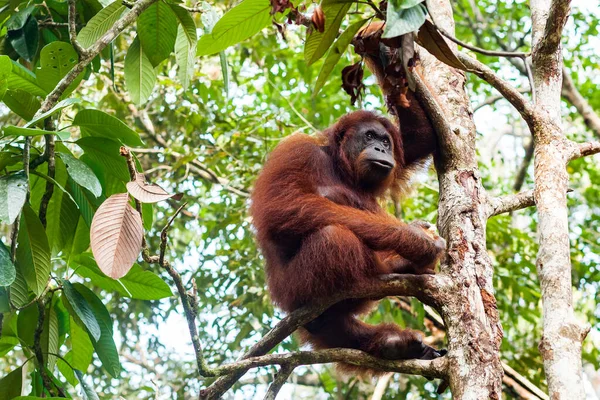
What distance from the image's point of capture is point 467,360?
9.52 feet

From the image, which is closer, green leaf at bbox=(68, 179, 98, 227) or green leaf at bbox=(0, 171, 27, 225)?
green leaf at bbox=(0, 171, 27, 225)

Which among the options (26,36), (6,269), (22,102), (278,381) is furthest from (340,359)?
(26,36)

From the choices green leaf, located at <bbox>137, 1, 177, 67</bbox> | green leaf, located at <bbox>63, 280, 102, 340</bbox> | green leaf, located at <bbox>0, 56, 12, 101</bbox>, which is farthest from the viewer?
green leaf, located at <bbox>137, 1, 177, 67</bbox>

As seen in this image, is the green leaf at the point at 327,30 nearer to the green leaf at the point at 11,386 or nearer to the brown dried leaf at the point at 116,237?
the brown dried leaf at the point at 116,237

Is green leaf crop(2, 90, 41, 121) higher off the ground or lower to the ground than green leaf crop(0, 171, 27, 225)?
higher

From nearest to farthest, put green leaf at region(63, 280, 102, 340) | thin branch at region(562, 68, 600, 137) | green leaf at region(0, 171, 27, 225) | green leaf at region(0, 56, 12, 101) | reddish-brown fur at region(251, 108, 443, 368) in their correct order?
1. green leaf at region(0, 171, 27, 225)
2. green leaf at region(0, 56, 12, 101)
3. green leaf at region(63, 280, 102, 340)
4. reddish-brown fur at region(251, 108, 443, 368)
5. thin branch at region(562, 68, 600, 137)

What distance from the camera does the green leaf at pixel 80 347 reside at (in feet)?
11.8

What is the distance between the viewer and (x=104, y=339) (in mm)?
3312

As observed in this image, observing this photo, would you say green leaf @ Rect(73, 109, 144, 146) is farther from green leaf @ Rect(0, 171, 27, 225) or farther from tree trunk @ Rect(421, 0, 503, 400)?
tree trunk @ Rect(421, 0, 503, 400)

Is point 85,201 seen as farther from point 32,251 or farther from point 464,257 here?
point 464,257

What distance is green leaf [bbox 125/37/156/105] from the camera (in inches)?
144

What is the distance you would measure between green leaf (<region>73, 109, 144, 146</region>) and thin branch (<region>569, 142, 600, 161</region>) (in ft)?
Result: 7.10

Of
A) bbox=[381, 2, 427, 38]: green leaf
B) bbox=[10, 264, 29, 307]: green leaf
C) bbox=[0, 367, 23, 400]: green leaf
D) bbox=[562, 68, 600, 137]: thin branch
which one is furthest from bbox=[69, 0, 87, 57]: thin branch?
bbox=[562, 68, 600, 137]: thin branch

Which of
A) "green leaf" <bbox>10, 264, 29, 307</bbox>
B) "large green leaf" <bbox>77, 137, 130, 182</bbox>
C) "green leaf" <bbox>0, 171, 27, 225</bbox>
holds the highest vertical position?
"large green leaf" <bbox>77, 137, 130, 182</bbox>
